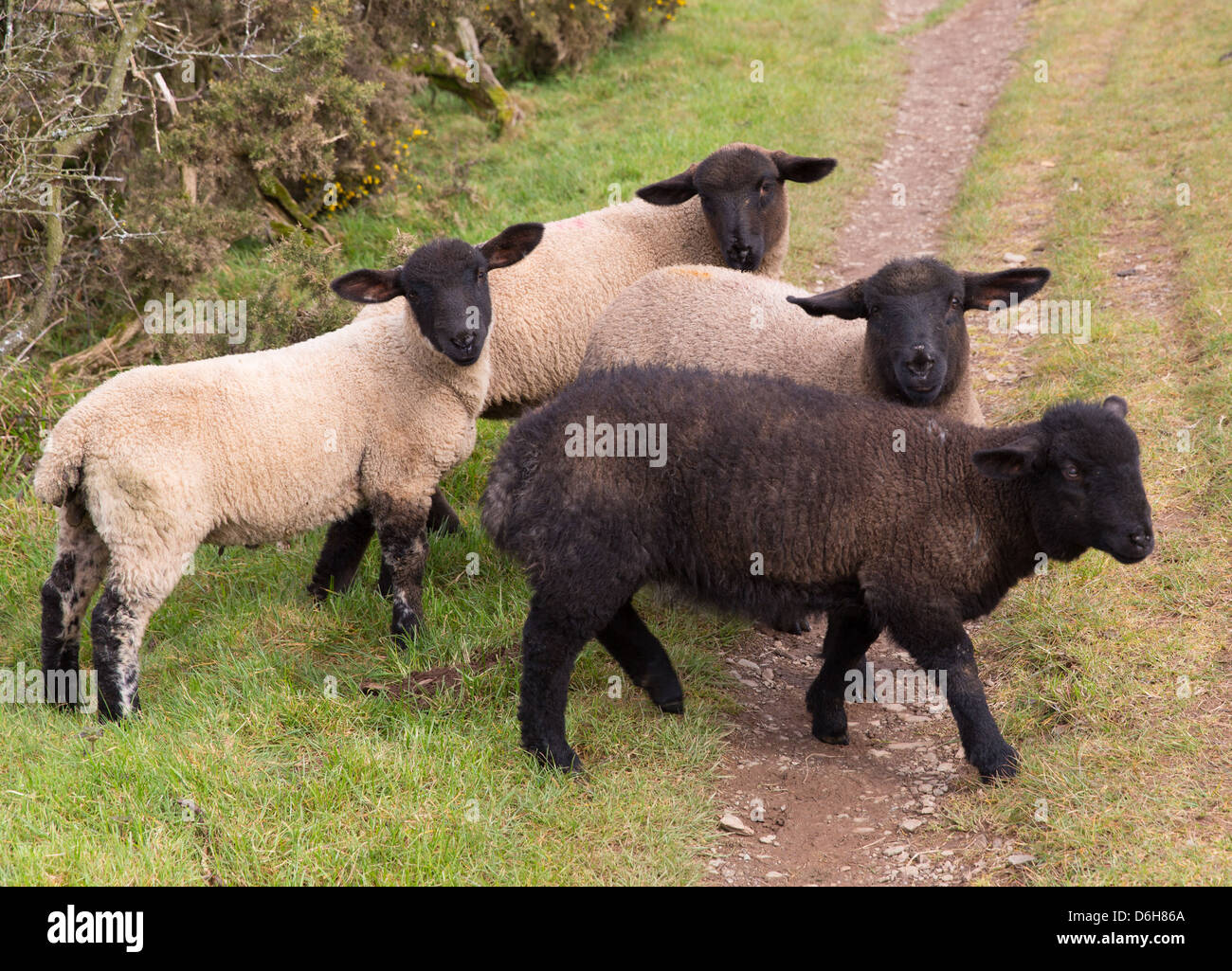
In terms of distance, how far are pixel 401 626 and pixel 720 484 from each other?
2320mm

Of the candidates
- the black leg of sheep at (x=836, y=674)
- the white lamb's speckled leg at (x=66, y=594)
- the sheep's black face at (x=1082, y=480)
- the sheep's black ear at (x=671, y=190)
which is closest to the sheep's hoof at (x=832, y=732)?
the black leg of sheep at (x=836, y=674)

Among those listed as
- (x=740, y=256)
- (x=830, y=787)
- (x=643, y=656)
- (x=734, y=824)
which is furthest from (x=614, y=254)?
(x=734, y=824)

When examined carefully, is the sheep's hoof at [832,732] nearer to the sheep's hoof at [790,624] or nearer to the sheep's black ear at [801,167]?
the sheep's hoof at [790,624]

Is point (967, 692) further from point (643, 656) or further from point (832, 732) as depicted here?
point (643, 656)

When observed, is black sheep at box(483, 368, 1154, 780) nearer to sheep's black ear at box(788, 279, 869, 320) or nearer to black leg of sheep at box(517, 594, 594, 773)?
black leg of sheep at box(517, 594, 594, 773)

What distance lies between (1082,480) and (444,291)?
368 centimetres

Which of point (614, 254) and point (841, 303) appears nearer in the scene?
point (841, 303)

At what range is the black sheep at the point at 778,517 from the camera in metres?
5.10

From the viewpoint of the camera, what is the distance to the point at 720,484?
5164mm

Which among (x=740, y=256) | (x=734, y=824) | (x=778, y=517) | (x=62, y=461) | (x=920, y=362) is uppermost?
(x=740, y=256)

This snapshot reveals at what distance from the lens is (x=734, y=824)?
5.12 meters

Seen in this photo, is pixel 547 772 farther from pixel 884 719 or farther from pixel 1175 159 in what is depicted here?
pixel 1175 159

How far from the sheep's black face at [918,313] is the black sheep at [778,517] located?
0.70m
